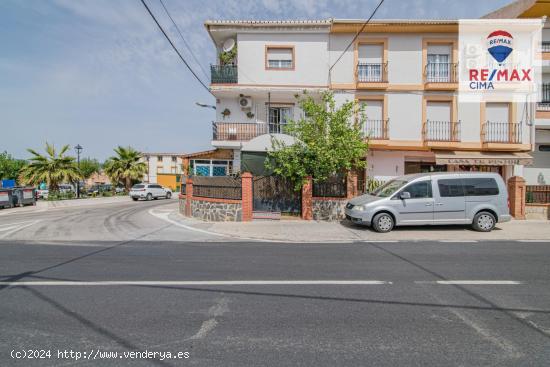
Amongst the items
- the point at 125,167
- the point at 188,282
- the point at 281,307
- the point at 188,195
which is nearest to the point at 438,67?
the point at 188,195

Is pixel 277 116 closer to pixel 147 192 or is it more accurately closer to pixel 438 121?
pixel 438 121

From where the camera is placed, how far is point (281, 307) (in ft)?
12.6

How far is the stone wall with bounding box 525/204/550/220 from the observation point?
39.2 feet

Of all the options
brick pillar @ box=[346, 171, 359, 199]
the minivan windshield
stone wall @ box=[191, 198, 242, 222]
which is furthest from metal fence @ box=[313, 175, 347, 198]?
stone wall @ box=[191, 198, 242, 222]

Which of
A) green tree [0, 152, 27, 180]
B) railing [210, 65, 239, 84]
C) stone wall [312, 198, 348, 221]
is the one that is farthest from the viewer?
green tree [0, 152, 27, 180]

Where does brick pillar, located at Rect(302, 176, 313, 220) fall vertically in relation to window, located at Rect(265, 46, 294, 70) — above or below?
below

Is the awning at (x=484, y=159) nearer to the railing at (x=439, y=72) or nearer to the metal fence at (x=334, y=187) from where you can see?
the railing at (x=439, y=72)

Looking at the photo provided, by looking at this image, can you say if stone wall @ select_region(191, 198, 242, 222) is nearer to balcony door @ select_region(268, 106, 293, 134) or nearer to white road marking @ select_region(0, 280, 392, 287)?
balcony door @ select_region(268, 106, 293, 134)

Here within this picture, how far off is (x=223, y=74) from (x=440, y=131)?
42.5ft

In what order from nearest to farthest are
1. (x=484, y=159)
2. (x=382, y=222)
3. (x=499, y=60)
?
(x=382, y=222) < (x=484, y=159) < (x=499, y=60)

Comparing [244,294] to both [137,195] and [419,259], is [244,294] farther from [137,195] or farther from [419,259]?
[137,195]

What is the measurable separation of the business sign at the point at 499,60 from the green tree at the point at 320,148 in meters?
9.24

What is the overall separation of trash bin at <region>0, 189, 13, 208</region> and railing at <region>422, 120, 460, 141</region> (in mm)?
27031

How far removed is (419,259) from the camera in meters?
6.23
